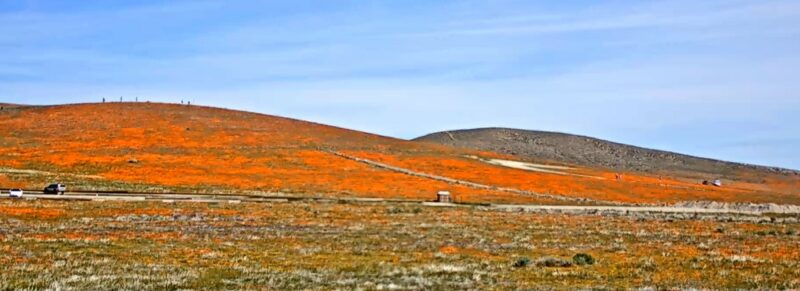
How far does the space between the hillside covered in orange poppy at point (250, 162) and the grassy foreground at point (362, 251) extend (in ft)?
103

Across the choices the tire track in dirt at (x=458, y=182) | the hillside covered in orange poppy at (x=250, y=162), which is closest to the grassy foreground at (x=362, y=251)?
the hillside covered in orange poppy at (x=250, y=162)

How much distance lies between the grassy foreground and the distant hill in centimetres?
10173

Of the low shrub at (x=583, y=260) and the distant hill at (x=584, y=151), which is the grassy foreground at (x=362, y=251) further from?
the distant hill at (x=584, y=151)

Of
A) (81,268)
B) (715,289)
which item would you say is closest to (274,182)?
(81,268)

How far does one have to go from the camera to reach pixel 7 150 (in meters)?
99.2

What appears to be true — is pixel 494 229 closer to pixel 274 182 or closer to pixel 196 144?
pixel 274 182

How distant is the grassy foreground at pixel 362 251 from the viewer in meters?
19.9

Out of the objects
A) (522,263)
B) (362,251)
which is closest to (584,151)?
(362,251)

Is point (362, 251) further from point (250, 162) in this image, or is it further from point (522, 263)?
point (250, 162)

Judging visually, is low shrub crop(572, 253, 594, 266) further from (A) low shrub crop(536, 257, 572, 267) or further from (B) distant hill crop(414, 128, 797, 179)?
(B) distant hill crop(414, 128, 797, 179)

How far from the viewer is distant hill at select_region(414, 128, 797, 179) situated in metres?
149

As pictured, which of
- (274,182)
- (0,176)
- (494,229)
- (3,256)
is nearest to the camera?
(3,256)

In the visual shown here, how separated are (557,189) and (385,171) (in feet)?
68.3

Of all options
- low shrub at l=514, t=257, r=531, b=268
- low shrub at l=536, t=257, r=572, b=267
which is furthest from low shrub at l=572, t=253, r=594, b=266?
low shrub at l=514, t=257, r=531, b=268
